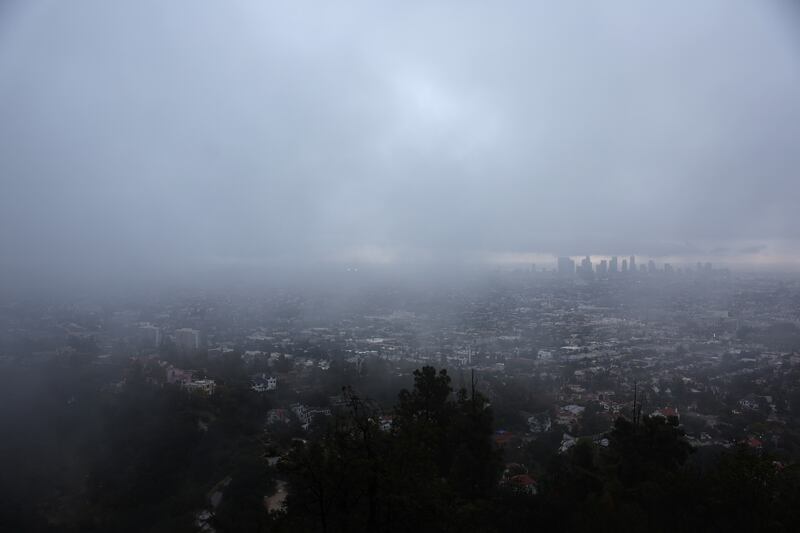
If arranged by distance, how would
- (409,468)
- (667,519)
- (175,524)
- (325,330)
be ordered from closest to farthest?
(409,468) < (667,519) < (175,524) < (325,330)

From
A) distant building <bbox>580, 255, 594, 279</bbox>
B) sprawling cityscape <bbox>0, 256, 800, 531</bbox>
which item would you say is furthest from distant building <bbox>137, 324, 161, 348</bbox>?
distant building <bbox>580, 255, 594, 279</bbox>

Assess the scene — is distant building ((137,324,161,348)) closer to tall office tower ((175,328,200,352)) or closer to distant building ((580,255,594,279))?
tall office tower ((175,328,200,352))

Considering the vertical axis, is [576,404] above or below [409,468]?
below

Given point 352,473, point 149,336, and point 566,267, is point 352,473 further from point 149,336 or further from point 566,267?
point 566,267

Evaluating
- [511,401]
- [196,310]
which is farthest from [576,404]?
[196,310]

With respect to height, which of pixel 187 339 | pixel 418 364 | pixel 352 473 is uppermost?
pixel 352 473

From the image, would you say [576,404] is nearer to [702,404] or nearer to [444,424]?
[702,404]

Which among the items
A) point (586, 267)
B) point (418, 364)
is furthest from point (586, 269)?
point (418, 364)

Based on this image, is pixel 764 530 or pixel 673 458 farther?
pixel 673 458

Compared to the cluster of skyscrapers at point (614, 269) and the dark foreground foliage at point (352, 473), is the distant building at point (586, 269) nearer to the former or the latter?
the cluster of skyscrapers at point (614, 269)

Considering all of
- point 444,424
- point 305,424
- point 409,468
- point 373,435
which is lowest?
point 305,424

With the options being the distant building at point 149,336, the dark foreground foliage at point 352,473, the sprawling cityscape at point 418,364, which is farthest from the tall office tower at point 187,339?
the dark foreground foliage at point 352,473
